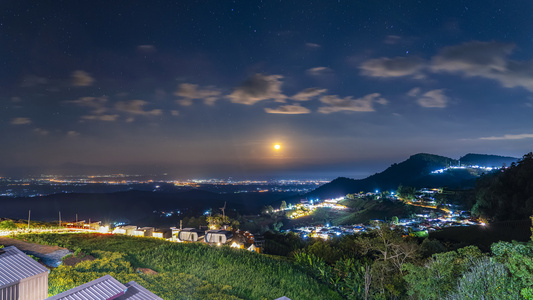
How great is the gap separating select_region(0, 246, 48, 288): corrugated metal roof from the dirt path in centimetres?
649

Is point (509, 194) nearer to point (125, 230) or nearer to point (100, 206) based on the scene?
point (125, 230)

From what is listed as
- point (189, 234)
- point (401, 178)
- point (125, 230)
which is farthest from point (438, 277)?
point (401, 178)

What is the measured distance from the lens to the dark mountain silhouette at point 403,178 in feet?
463

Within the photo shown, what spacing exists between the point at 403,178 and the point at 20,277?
17699 centimetres

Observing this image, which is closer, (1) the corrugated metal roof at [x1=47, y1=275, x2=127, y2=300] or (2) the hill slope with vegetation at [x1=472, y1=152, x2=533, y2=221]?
(1) the corrugated metal roof at [x1=47, y1=275, x2=127, y2=300]

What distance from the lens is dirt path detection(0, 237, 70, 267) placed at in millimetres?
12656

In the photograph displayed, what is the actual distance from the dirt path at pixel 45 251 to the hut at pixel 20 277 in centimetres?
653

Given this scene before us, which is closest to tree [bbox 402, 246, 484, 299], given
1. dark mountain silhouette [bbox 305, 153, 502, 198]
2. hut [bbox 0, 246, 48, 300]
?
hut [bbox 0, 246, 48, 300]

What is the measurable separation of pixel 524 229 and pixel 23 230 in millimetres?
43569

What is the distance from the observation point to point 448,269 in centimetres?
997

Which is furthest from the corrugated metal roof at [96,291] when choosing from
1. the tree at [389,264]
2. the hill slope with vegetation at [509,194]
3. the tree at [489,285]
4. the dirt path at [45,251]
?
the hill slope with vegetation at [509,194]

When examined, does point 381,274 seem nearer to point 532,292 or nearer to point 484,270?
point 484,270

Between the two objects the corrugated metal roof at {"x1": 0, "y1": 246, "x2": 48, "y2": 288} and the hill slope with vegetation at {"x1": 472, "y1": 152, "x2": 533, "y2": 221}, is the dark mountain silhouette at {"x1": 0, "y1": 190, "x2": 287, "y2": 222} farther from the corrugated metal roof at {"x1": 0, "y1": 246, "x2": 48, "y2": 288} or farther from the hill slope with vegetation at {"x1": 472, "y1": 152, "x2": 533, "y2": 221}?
the corrugated metal roof at {"x1": 0, "y1": 246, "x2": 48, "y2": 288}

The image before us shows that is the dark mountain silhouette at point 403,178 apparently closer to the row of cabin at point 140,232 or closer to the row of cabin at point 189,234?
the row of cabin at point 189,234
